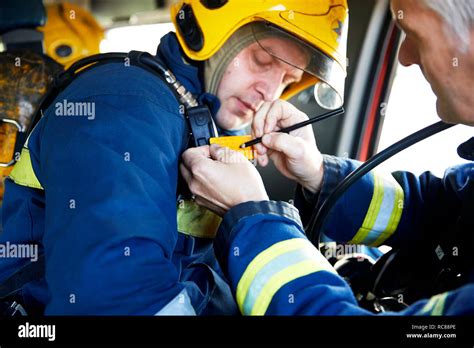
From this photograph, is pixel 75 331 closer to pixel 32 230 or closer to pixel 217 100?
pixel 32 230

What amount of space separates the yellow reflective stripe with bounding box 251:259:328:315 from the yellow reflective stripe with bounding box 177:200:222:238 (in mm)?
379

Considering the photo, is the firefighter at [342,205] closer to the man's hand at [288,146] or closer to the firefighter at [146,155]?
the man's hand at [288,146]

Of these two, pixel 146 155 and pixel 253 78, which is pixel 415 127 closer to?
pixel 253 78

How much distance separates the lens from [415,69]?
160 cm

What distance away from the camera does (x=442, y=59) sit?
1088 mm

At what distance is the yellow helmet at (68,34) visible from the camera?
6.98 ft

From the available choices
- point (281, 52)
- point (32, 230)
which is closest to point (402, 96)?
point (281, 52)

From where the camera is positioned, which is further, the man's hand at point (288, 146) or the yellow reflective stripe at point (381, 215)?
the yellow reflective stripe at point (381, 215)

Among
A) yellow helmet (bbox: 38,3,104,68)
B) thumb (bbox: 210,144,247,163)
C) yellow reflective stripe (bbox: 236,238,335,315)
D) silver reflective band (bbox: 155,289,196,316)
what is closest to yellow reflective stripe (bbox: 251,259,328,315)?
yellow reflective stripe (bbox: 236,238,335,315)
